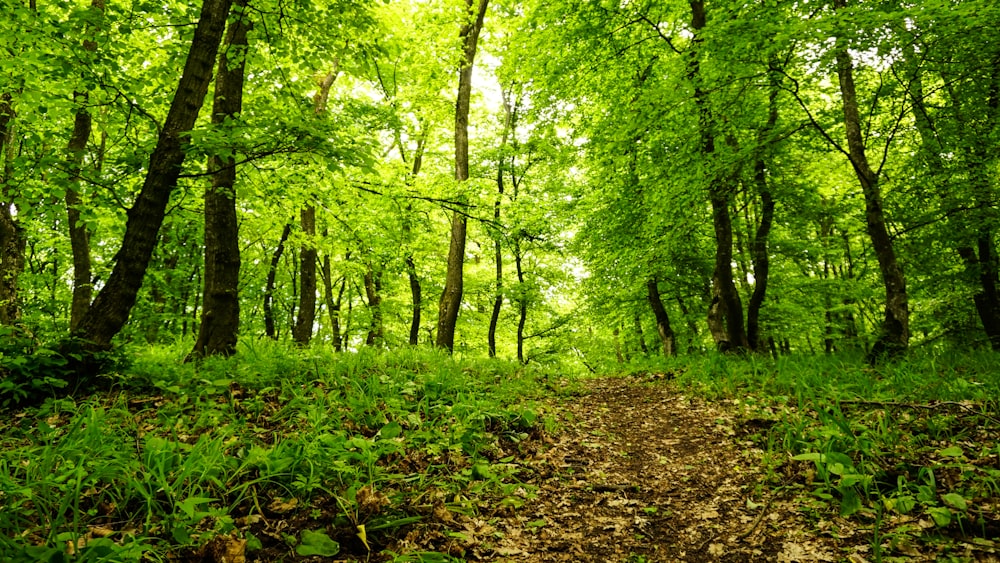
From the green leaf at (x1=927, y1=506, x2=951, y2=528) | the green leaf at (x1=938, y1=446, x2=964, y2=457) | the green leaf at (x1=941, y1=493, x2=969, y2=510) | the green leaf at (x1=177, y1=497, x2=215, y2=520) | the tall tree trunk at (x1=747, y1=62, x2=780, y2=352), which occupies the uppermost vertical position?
the tall tree trunk at (x1=747, y1=62, x2=780, y2=352)

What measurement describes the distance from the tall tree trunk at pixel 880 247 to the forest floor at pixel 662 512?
11.1ft

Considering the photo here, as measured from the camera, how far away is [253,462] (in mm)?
3316

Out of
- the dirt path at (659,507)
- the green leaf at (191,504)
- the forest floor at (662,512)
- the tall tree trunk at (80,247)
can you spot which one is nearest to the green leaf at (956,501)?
the forest floor at (662,512)

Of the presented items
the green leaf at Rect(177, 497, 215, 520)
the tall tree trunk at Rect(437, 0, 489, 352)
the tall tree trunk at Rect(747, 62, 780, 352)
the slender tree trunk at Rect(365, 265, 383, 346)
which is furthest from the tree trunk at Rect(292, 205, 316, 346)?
the tall tree trunk at Rect(747, 62, 780, 352)

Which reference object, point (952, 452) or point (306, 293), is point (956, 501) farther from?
point (306, 293)

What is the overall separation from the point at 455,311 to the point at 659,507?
756cm

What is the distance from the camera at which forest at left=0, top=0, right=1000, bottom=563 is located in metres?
3.09

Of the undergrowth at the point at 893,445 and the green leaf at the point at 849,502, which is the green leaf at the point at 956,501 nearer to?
the undergrowth at the point at 893,445

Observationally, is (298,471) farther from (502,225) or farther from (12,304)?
(12,304)

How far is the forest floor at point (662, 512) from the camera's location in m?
3.07

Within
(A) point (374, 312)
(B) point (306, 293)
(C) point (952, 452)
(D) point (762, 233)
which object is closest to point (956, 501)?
(C) point (952, 452)

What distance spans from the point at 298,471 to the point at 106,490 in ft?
3.63

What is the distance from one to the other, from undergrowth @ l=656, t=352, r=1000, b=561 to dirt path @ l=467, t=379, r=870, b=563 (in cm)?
22

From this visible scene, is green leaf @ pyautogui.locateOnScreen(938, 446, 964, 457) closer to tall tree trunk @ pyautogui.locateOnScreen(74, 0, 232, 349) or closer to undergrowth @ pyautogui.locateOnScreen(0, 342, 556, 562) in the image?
undergrowth @ pyautogui.locateOnScreen(0, 342, 556, 562)
